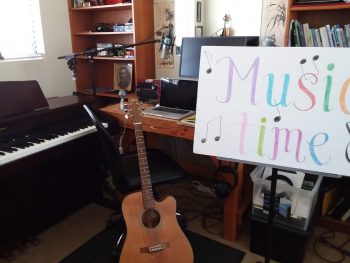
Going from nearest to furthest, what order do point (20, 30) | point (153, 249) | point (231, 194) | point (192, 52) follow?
1. point (153, 249)
2. point (231, 194)
3. point (192, 52)
4. point (20, 30)

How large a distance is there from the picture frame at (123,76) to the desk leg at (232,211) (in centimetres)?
144

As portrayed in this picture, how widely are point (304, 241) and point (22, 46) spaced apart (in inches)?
109

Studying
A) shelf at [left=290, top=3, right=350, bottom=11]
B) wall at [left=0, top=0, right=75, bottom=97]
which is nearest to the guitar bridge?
shelf at [left=290, top=3, right=350, bottom=11]

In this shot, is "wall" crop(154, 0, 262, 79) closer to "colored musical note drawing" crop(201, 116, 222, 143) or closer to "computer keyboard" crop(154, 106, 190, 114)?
"computer keyboard" crop(154, 106, 190, 114)

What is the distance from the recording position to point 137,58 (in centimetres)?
261

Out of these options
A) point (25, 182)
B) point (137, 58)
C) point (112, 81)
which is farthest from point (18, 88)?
point (112, 81)

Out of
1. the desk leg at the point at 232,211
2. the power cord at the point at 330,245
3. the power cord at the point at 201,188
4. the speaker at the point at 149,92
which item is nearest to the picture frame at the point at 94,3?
the speaker at the point at 149,92

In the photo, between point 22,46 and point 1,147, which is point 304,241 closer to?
point 1,147

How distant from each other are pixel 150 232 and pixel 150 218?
7 centimetres

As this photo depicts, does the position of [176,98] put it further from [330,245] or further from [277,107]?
[330,245]

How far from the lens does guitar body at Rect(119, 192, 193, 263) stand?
1.47 metres

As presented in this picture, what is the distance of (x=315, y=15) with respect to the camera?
2.07 meters

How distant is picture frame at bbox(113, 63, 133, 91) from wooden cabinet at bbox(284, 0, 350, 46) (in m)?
1.43

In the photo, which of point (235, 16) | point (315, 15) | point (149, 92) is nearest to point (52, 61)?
point (149, 92)
